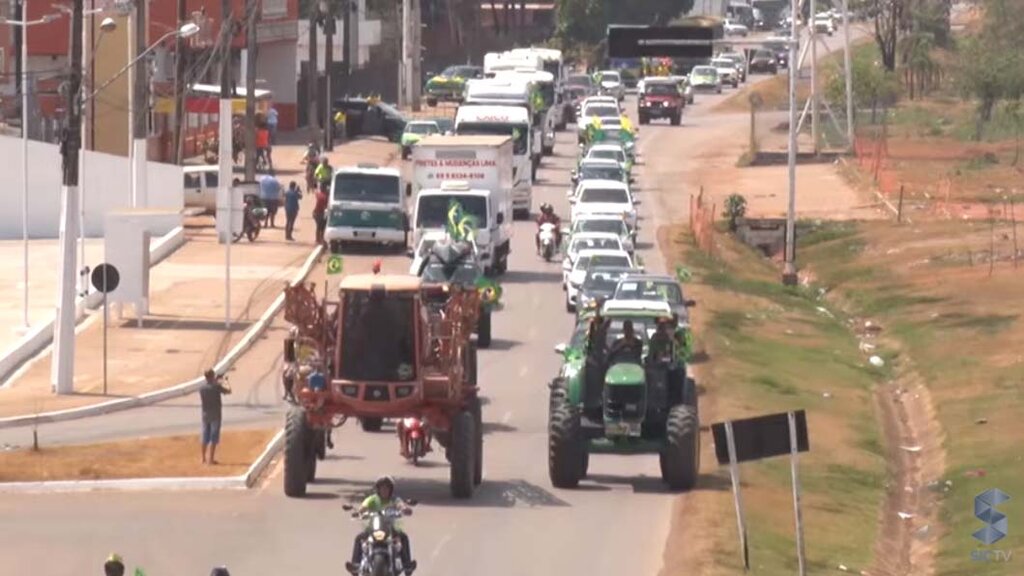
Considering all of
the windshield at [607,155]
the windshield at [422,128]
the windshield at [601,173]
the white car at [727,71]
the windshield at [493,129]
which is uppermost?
the white car at [727,71]

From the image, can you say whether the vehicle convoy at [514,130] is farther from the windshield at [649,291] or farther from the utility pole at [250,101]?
the windshield at [649,291]

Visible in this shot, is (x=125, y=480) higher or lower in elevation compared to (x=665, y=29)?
lower

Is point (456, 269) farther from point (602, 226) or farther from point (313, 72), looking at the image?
point (313, 72)

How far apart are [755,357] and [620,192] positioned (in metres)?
17.5

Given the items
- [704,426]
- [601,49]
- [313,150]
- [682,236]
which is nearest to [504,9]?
[601,49]

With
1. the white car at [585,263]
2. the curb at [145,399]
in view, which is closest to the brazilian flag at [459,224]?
the white car at [585,263]

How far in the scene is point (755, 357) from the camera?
138 feet

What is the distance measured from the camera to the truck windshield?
27438mm

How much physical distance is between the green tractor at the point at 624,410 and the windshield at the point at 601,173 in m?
35.5

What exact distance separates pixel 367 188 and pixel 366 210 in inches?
22.2

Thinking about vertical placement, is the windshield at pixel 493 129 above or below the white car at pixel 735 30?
below

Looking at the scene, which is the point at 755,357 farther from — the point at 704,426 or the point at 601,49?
the point at 601,49

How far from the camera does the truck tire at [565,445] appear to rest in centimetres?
2858

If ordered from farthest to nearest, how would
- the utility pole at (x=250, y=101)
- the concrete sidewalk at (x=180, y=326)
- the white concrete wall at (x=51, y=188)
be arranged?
the utility pole at (x=250, y=101) → the white concrete wall at (x=51, y=188) → the concrete sidewalk at (x=180, y=326)
